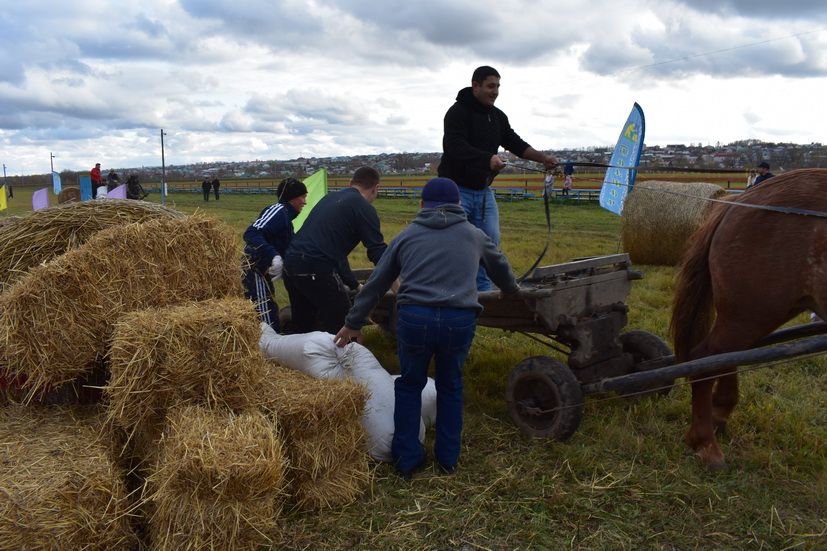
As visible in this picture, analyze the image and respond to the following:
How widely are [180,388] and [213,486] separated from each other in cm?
56

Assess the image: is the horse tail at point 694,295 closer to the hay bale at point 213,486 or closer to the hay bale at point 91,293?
the hay bale at point 213,486

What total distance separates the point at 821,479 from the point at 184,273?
3.99 meters

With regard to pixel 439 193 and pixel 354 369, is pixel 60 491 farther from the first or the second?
pixel 439 193

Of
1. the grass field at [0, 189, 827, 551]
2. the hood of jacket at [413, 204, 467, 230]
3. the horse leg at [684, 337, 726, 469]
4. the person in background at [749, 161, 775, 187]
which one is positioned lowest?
the grass field at [0, 189, 827, 551]

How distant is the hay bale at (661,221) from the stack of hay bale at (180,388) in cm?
878

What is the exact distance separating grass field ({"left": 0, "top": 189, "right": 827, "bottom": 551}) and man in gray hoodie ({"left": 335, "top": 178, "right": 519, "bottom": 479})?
267 millimetres

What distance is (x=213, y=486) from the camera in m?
2.87

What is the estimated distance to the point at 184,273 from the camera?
151 inches

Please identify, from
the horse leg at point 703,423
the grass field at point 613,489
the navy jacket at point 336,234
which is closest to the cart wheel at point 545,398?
the grass field at point 613,489

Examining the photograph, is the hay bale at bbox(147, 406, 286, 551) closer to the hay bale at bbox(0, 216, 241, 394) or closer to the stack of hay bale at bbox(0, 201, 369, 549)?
the stack of hay bale at bbox(0, 201, 369, 549)

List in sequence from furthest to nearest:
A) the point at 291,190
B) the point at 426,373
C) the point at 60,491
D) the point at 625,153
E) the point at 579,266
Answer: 1. the point at 625,153
2. the point at 291,190
3. the point at 579,266
4. the point at 426,373
5. the point at 60,491

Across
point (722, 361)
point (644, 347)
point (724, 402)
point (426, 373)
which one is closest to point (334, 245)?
point (426, 373)

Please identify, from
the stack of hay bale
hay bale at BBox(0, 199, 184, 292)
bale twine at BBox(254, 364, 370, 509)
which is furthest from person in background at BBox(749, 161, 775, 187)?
hay bale at BBox(0, 199, 184, 292)

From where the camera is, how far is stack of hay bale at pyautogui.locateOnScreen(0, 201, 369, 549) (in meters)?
2.93
